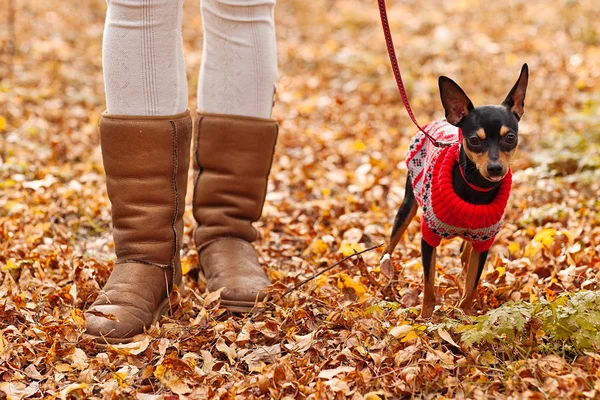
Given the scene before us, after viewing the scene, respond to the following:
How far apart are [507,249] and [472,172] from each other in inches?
41.9

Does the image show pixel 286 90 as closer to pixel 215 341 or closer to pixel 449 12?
pixel 449 12

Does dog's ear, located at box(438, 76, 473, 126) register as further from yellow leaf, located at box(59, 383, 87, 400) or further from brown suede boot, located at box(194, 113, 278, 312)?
yellow leaf, located at box(59, 383, 87, 400)

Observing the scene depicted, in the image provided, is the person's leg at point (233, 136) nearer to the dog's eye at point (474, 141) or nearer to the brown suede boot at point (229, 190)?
the brown suede boot at point (229, 190)

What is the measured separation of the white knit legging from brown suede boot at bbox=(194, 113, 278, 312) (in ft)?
0.26

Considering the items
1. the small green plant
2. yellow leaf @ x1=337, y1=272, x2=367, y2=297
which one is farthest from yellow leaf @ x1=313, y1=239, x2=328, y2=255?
the small green plant

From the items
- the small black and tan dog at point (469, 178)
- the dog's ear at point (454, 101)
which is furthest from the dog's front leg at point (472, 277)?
the dog's ear at point (454, 101)

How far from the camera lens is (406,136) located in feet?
18.3

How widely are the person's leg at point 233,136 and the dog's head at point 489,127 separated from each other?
2.75ft

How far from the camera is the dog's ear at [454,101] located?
2.46 meters

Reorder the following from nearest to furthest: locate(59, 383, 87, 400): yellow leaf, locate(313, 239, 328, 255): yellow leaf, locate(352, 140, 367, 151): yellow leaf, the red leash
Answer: locate(59, 383, 87, 400): yellow leaf, the red leash, locate(313, 239, 328, 255): yellow leaf, locate(352, 140, 367, 151): yellow leaf

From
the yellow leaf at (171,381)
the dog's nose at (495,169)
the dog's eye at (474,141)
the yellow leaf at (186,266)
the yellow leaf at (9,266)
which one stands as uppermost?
the dog's eye at (474,141)

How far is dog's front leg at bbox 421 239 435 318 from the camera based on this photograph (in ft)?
8.69

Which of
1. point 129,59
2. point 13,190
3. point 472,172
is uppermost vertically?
point 129,59

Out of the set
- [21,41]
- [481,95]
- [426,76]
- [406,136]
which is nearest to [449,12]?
[426,76]
